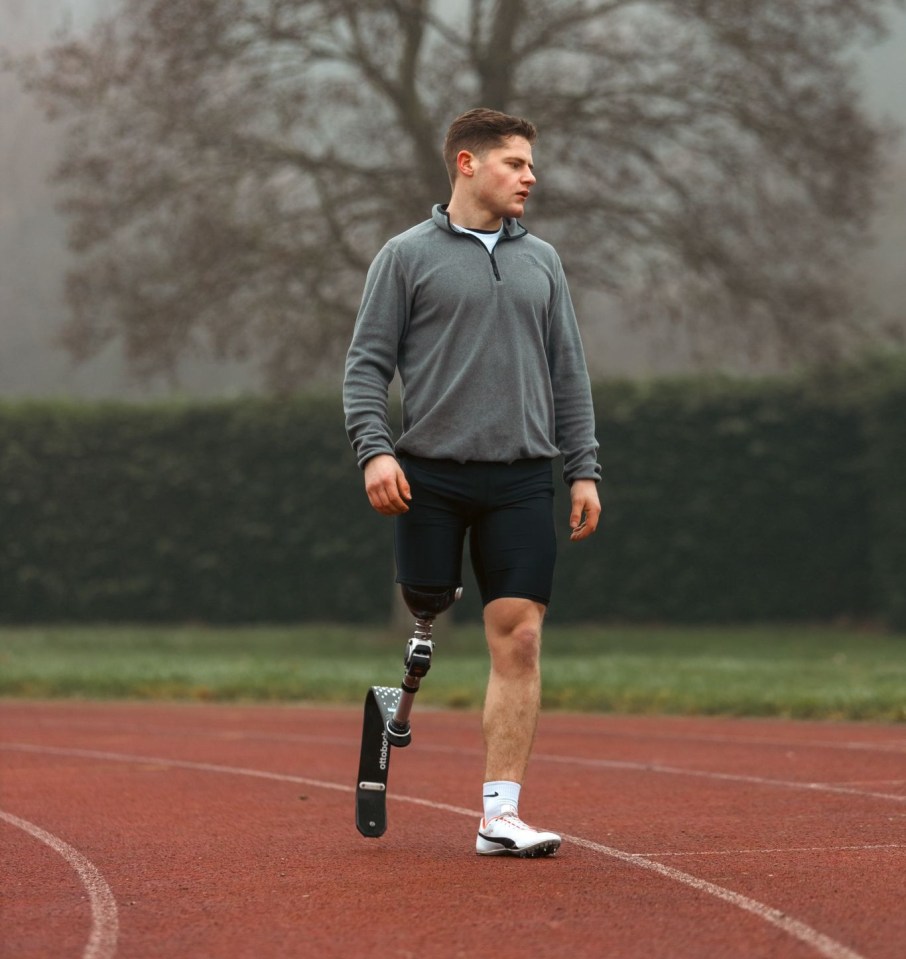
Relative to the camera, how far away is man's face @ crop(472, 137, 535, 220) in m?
5.57

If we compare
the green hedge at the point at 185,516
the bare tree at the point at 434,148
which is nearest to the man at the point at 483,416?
the bare tree at the point at 434,148

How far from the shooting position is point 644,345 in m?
39.6

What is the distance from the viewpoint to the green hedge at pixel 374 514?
2069 cm

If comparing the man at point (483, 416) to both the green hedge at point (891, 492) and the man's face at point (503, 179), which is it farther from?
the green hedge at point (891, 492)

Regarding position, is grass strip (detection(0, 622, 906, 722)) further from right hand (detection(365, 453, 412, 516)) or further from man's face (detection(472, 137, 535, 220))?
right hand (detection(365, 453, 412, 516))

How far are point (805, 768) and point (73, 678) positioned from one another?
805 cm

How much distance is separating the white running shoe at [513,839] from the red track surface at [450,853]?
6 centimetres

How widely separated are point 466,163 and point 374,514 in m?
16.9

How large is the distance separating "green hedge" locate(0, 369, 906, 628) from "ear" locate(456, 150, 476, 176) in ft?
47.9

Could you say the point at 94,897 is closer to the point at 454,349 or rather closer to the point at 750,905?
the point at 750,905

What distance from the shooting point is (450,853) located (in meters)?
5.61

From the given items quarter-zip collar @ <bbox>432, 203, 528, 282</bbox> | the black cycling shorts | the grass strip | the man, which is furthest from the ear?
the grass strip

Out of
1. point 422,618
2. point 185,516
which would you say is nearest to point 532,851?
point 422,618

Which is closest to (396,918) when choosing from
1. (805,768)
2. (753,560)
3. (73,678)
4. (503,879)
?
(503,879)
